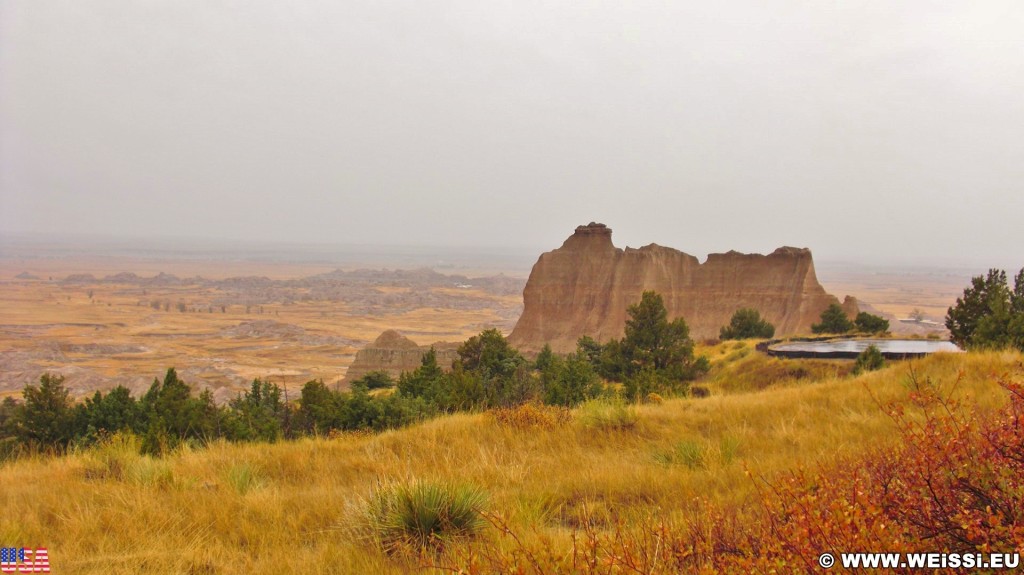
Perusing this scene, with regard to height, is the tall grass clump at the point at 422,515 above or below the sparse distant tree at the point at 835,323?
above

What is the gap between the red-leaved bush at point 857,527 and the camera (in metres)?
2.35

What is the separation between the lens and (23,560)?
3383mm

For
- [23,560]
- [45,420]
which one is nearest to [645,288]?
[45,420]

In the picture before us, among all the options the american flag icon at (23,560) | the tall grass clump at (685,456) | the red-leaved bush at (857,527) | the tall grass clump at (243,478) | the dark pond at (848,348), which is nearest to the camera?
the red-leaved bush at (857,527)

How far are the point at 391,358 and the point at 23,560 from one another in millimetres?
45403

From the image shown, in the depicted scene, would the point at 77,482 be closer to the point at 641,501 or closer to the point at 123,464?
the point at 123,464

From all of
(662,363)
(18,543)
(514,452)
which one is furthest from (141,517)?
(662,363)

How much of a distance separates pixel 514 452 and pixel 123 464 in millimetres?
3980

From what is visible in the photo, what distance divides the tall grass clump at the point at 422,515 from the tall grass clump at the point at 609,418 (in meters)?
3.51

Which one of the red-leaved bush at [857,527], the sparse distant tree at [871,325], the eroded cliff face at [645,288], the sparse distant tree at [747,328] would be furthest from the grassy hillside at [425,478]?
the eroded cliff face at [645,288]

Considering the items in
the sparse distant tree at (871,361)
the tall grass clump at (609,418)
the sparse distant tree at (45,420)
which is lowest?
the sparse distant tree at (45,420)

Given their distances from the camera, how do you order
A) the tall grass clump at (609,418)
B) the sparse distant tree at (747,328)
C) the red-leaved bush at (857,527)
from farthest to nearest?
the sparse distant tree at (747,328), the tall grass clump at (609,418), the red-leaved bush at (857,527)

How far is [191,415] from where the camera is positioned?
17078mm

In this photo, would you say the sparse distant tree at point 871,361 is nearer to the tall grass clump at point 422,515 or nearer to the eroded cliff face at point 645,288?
the tall grass clump at point 422,515
